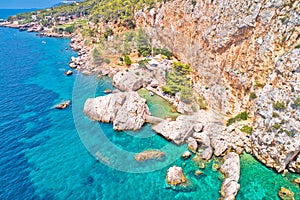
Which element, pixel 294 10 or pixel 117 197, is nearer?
pixel 117 197

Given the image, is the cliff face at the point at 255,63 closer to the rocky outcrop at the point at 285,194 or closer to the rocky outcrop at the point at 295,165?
the rocky outcrop at the point at 295,165

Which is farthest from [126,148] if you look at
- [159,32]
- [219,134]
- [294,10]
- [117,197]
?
[159,32]

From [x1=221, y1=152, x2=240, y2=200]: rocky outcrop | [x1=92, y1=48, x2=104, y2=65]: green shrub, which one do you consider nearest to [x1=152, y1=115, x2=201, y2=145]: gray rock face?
[x1=221, y1=152, x2=240, y2=200]: rocky outcrop


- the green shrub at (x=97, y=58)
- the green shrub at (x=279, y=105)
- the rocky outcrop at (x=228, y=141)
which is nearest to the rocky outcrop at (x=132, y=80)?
the green shrub at (x=97, y=58)

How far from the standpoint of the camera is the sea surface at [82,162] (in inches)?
1114

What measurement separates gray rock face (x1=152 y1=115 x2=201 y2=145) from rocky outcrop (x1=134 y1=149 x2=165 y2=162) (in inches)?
146

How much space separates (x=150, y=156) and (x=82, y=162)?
1024 cm

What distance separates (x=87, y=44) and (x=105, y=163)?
65.2 meters

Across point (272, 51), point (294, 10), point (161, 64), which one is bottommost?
point (161, 64)

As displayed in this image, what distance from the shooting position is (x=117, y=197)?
27.8m

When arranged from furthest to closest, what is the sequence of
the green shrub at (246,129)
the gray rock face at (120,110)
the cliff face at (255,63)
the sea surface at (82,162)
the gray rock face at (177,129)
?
the gray rock face at (120,110) < the gray rock face at (177,129) < the green shrub at (246,129) < the cliff face at (255,63) < the sea surface at (82,162)

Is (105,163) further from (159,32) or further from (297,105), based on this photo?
(159,32)

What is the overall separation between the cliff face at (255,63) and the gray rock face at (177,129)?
811cm

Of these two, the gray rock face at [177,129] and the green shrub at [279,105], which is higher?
the green shrub at [279,105]
